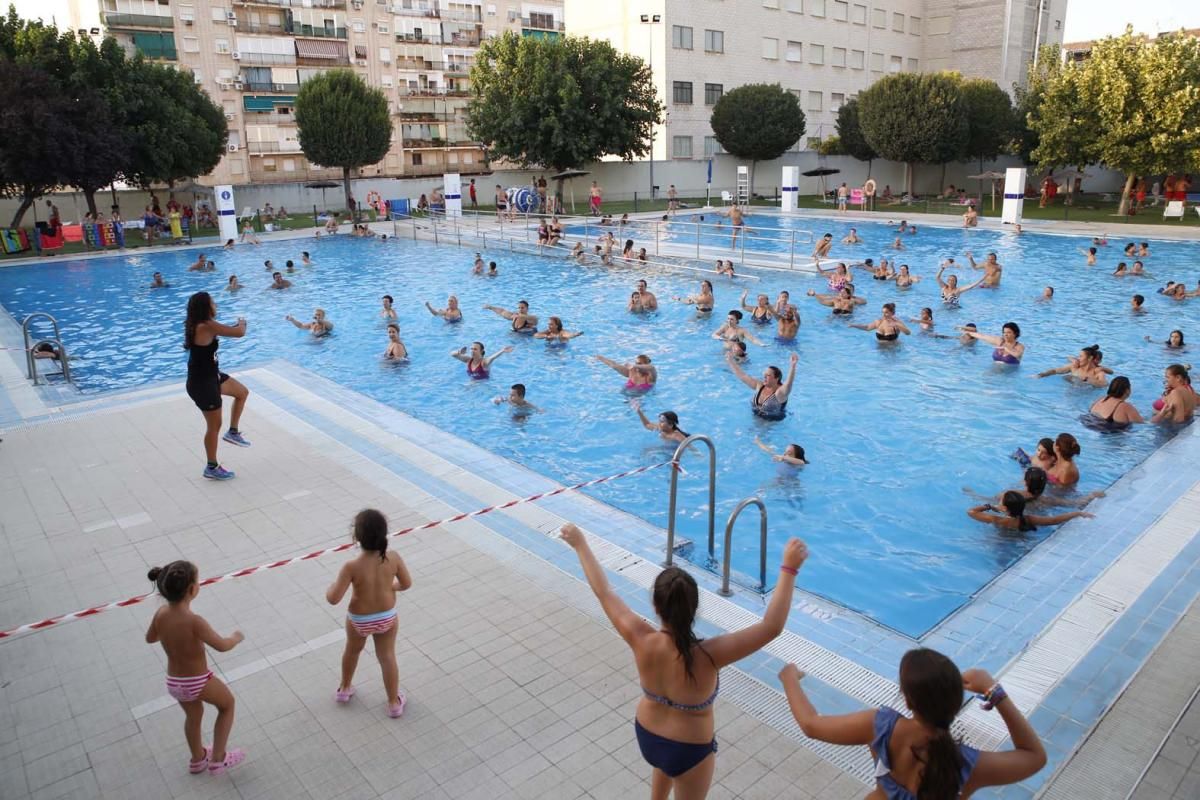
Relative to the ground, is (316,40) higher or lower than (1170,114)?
higher

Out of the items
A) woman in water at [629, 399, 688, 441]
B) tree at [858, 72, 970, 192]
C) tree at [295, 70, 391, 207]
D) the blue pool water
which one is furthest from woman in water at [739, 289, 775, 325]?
Result: tree at [295, 70, 391, 207]

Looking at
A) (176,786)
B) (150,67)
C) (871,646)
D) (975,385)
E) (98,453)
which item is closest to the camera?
(176,786)

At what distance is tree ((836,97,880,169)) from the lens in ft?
170

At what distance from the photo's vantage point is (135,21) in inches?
2111

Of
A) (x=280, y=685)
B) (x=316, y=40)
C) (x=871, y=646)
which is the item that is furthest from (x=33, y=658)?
(x=316, y=40)

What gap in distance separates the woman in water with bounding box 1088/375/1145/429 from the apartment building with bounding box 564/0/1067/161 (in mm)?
43205

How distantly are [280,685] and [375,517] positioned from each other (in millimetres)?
1533

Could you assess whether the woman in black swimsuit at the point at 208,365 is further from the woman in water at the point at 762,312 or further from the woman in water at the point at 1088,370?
the woman in water at the point at 1088,370

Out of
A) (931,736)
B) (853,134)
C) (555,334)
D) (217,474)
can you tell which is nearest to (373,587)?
(931,736)

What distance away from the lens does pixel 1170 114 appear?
31.0 m

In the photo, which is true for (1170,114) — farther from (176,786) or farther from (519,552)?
(176,786)

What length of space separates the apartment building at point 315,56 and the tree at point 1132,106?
111 feet

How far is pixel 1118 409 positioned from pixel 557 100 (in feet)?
120

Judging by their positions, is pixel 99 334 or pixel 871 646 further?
pixel 99 334
